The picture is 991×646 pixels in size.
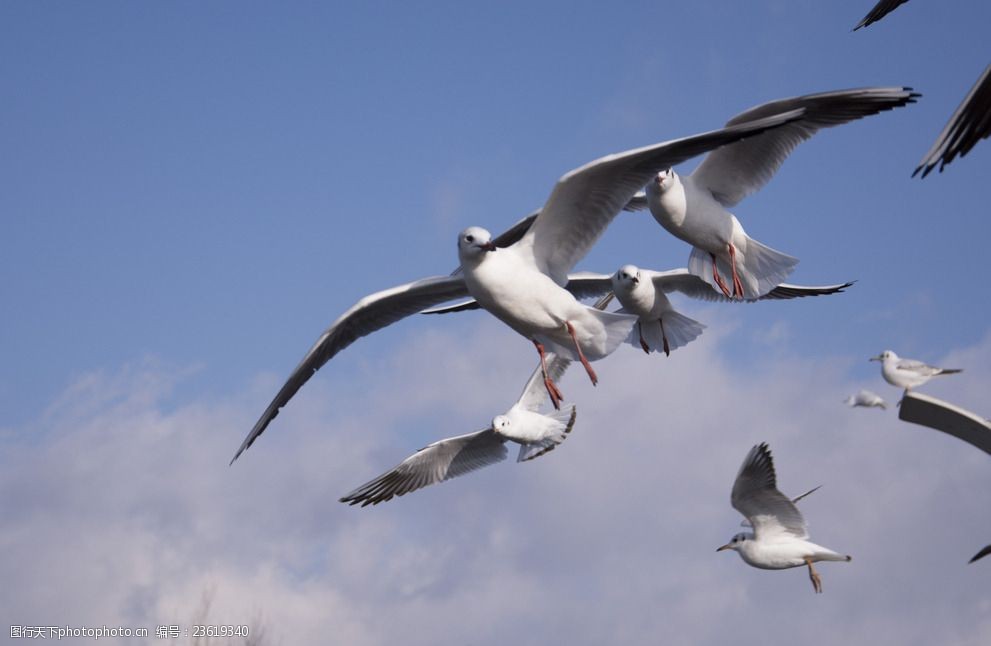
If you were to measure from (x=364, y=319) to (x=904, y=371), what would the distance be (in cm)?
1317

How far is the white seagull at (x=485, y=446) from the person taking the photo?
11766mm

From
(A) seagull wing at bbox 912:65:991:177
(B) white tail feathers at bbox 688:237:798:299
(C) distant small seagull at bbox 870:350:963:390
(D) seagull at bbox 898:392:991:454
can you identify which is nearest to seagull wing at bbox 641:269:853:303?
(B) white tail feathers at bbox 688:237:798:299

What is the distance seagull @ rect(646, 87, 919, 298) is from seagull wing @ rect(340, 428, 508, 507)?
13.1 feet

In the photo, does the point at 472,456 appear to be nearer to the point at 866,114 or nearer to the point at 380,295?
the point at 380,295

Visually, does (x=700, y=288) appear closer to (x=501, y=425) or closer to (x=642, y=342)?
(x=642, y=342)

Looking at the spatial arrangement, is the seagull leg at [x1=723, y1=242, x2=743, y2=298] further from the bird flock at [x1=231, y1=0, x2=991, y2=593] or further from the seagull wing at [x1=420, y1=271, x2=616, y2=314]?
the seagull wing at [x1=420, y1=271, x2=616, y2=314]

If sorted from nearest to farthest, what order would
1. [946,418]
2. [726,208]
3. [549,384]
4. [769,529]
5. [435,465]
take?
[946,418], [549,384], [726,208], [769,529], [435,465]

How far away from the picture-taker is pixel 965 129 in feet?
10.1

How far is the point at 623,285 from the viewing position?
394 inches

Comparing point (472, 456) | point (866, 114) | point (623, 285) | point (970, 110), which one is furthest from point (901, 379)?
point (970, 110)

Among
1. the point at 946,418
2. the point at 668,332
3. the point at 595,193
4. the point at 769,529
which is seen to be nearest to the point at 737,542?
the point at 769,529

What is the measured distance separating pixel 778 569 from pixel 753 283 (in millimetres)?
4484

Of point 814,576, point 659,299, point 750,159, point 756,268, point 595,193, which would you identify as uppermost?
point 750,159

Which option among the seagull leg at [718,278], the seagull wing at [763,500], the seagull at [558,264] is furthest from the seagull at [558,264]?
the seagull wing at [763,500]
